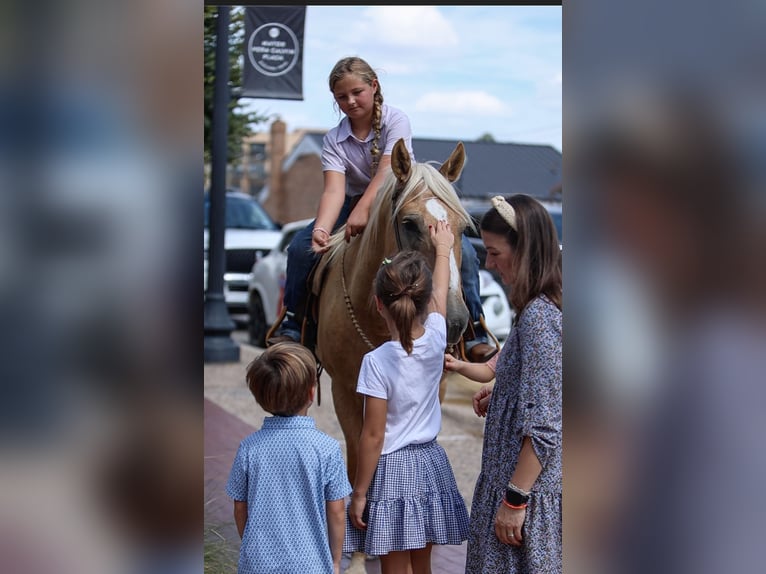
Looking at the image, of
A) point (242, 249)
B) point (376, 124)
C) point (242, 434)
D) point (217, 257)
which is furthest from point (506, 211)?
point (242, 249)

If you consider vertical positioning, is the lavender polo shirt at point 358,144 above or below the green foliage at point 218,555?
above

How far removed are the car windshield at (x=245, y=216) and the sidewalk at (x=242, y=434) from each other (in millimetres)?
4542

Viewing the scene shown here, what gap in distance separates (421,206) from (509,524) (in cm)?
167

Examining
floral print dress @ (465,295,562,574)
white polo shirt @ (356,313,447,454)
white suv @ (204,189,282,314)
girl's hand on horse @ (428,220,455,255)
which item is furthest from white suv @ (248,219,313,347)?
floral print dress @ (465,295,562,574)

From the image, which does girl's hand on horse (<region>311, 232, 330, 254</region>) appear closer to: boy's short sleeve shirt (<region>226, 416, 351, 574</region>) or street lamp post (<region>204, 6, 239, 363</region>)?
boy's short sleeve shirt (<region>226, 416, 351, 574</region>)

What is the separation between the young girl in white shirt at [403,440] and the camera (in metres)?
3.51

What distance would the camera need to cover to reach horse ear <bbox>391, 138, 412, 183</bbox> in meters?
4.50

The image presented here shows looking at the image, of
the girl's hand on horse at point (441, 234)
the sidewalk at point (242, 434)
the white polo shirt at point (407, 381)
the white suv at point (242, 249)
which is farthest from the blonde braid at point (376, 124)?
the white suv at point (242, 249)

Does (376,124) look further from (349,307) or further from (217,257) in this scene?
(217,257)

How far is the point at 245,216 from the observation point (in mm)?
18375

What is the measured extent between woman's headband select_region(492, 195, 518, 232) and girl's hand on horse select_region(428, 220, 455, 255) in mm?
727

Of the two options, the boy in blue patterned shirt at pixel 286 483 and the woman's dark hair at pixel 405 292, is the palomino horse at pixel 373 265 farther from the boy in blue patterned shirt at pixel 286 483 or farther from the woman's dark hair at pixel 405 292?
the boy in blue patterned shirt at pixel 286 483
